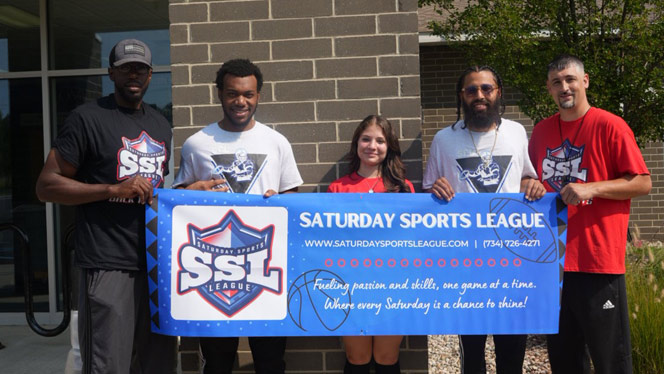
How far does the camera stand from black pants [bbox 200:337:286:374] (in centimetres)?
353

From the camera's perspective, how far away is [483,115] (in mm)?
3516

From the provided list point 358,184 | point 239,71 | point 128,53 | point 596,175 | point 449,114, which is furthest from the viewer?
point 449,114

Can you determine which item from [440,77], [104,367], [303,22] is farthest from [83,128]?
[440,77]

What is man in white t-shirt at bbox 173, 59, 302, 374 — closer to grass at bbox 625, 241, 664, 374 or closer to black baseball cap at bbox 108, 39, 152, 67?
black baseball cap at bbox 108, 39, 152, 67

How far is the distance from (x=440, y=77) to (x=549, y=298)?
7681 millimetres

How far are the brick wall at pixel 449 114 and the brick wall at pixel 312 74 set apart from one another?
659 cm

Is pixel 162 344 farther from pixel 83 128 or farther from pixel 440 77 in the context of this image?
pixel 440 77

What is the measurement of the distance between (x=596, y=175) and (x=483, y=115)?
2.36 feet

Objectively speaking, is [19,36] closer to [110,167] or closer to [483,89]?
[110,167]

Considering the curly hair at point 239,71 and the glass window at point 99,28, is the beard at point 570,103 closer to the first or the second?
the curly hair at point 239,71

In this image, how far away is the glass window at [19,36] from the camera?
292 inches

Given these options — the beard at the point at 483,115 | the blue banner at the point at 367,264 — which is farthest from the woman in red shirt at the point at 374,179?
the beard at the point at 483,115

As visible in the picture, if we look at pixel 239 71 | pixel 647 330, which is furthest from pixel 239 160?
pixel 647 330

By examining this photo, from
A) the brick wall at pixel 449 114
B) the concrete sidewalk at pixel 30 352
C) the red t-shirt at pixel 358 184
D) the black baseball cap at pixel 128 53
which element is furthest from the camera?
the brick wall at pixel 449 114
